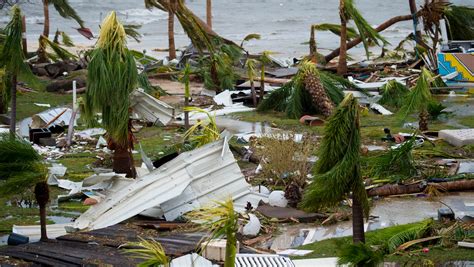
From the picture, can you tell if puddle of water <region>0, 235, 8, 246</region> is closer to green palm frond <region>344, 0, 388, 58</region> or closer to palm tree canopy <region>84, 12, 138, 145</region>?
palm tree canopy <region>84, 12, 138, 145</region>

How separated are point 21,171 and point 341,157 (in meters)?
4.39

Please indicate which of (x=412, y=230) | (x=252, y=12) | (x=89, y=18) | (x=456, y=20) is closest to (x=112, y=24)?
(x=412, y=230)

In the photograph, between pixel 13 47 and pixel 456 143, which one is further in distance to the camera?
pixel 456 143

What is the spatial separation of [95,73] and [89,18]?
56.2m

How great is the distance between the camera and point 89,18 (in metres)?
69.6

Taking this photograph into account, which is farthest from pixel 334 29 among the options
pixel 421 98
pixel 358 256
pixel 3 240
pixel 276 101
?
pixel 358 256

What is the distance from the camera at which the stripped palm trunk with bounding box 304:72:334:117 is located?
2141 centimetres

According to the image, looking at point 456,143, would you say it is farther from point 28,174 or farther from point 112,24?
point 28,174

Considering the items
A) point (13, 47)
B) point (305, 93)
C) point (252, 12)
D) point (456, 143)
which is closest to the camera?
point (13, 47)

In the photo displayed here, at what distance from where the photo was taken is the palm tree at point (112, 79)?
1442 centimetres

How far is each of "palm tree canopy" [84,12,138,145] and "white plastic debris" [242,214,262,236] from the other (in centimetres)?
327

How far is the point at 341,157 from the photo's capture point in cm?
867

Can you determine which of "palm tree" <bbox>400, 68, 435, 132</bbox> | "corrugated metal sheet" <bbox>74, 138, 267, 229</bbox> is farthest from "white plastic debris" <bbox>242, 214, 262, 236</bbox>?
"palm tree" <bbox>400, 68, 435, 132</bbox>

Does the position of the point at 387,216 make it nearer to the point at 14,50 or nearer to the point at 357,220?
the point at 357,220
